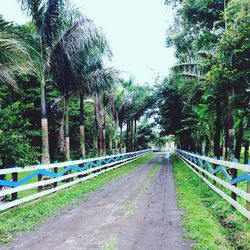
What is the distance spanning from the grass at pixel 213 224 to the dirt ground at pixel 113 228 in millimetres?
231

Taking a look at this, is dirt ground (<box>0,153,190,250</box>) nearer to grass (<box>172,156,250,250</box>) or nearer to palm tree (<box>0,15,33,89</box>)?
grass (<box>172,156,250,250</box>)

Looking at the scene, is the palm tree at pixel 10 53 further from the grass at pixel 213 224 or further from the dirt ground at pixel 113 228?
the grass at pixel 213 224

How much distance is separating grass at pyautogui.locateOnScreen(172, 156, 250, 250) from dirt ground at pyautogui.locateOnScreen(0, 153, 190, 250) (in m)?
0.23

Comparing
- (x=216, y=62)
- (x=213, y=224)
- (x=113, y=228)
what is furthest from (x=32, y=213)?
(x=216, y=62)

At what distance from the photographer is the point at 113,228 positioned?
604cm

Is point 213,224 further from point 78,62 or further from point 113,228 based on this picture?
point 78,62

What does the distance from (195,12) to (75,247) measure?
18774 mm

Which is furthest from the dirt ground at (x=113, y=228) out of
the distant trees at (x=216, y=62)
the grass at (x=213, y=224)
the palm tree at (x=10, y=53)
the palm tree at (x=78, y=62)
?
the palm tree at (x=78, y=62)

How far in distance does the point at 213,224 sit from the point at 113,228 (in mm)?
1914

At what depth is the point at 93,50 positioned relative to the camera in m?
15.4

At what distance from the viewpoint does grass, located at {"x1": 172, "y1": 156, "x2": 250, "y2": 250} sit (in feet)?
17.1

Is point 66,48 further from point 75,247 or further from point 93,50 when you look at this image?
point 75,247

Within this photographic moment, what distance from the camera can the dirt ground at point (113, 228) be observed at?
511cm

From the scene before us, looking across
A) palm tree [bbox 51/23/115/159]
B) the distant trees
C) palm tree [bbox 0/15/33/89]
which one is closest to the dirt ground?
palm tree [bbox 0/15/33/89]
